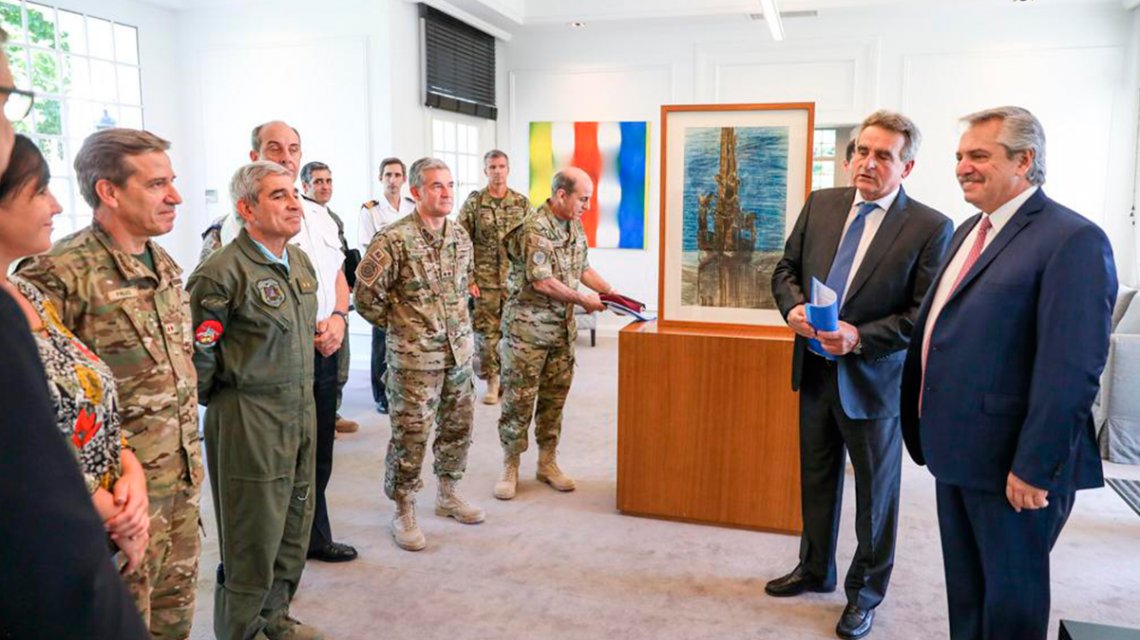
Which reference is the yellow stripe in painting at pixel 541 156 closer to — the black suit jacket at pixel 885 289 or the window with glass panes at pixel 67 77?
the window with glass panes at pixel 67 77

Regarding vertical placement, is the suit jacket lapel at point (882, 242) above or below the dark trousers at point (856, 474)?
above

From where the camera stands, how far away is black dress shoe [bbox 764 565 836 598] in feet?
9.57

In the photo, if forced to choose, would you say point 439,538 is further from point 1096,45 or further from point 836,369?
point 1096,45

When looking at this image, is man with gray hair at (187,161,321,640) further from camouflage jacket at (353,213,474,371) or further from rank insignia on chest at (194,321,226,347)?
camouflage jacket at (353,213,474,371)

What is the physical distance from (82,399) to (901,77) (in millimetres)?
7883

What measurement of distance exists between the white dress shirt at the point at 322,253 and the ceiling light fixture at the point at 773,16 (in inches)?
185

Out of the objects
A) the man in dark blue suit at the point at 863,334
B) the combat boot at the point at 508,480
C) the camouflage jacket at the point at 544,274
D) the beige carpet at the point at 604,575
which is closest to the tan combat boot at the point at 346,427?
the beige carpet at the point at 604,575

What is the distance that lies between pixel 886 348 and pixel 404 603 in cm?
198

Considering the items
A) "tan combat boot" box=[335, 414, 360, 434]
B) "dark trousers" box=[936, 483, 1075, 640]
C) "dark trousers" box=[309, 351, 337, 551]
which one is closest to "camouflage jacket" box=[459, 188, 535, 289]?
"tan combat boot" box=[335, 414, 360, 434]

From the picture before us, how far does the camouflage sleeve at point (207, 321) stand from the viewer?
2.20 meters

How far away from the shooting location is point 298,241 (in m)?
3.04

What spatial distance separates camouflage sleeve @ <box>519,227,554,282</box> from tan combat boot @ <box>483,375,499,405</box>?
215 centimetres

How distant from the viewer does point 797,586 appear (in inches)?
115

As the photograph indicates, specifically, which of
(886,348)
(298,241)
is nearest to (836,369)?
(886,348)
